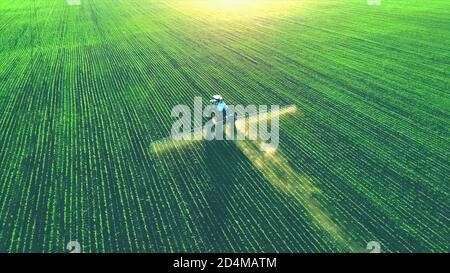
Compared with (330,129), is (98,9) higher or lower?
higher

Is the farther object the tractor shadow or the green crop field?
the tractor shadow

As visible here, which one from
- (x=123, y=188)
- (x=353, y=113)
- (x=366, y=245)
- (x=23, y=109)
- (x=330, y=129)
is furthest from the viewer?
(x=23, y=109)

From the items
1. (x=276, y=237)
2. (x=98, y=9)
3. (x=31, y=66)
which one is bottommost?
(x=276, y=237)

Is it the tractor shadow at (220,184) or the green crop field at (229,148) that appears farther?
the tractor shadow at (220,184)

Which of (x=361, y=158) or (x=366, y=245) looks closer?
(x=366, y=245)

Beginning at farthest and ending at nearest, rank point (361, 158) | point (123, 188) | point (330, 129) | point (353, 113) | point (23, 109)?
point (23, 109)
point (353, 113)
point (330, 129)
point (361, 158)
point (123, 188)

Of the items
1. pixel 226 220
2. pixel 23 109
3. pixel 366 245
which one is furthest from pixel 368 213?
pixel 23 109

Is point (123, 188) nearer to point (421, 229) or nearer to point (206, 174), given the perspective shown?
point (206, 174)
